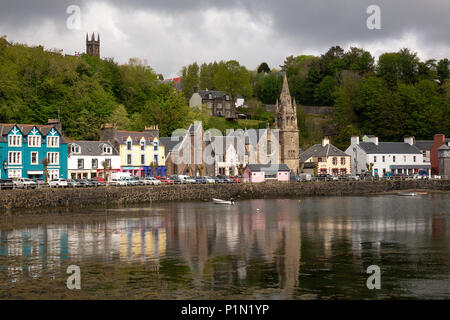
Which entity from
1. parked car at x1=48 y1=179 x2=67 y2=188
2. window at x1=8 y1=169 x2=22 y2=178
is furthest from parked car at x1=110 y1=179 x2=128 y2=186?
window at x1=8 y1=169 x2=22 y2=178

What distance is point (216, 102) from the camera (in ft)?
456

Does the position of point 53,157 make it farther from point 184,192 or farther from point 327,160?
point 327,160

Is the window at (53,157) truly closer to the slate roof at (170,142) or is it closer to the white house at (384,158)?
the slate roof at (170,142)

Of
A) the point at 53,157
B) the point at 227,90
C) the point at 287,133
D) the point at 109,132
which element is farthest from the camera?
the point at 227,90

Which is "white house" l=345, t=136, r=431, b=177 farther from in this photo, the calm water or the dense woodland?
the calm water

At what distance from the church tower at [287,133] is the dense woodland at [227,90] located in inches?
616

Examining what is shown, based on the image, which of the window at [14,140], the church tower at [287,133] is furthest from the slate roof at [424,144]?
the window at [14,140]

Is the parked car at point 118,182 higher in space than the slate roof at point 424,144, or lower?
lower

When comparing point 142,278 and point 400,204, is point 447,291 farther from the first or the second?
point 400,204

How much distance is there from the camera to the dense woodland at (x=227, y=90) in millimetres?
90875

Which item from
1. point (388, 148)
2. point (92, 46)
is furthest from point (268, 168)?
point (92, 46)

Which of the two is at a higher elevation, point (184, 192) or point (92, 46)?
point (92, 46)

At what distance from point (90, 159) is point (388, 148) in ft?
189
